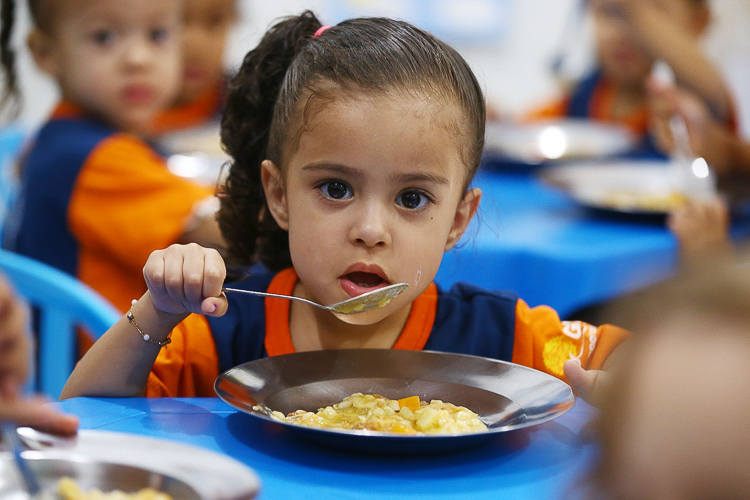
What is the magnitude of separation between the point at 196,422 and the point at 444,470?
244 millimetres

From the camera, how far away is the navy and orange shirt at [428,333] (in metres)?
0.96

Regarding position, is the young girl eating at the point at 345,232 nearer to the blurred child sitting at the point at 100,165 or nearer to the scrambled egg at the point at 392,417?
the scrambled egg at the point at 392,417

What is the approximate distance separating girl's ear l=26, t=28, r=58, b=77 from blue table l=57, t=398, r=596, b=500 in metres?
1.19

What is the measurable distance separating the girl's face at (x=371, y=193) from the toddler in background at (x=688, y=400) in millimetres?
464

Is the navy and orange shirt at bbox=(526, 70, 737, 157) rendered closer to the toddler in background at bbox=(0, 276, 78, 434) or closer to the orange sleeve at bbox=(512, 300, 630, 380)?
the orange sleeve at bbox=(512, 300, 630, 380)

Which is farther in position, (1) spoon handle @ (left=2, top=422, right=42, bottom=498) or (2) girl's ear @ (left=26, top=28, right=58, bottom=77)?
(2) girl's ear @ (left=26, top=28, right=58, bottom=77)

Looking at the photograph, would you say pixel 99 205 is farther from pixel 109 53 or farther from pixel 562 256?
pixel 562 256

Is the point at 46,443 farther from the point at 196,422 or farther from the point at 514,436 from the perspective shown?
the point at 514,436

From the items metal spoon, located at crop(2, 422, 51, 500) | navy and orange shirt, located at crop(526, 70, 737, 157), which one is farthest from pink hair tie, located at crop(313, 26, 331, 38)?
navy and orange shirt, located at crop(526, 70, 737, 157)

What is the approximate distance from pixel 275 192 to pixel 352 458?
414 millimetres

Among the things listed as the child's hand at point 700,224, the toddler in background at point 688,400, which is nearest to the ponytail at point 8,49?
the child's hand at point 700,224

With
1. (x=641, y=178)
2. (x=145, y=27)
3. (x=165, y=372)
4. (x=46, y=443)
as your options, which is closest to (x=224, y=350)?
(x=165, y=372)

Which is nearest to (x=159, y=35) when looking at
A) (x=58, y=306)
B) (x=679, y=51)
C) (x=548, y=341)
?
(x=58, y=306)

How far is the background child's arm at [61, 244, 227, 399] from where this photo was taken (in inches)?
31.7
